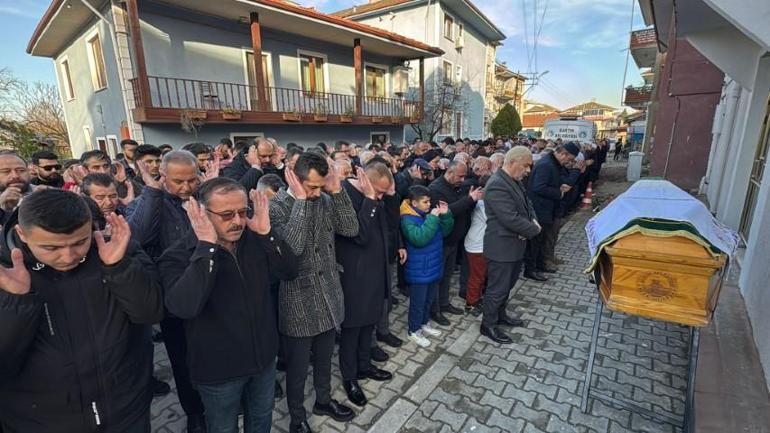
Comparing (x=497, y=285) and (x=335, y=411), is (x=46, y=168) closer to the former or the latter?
(x=335, y=411)

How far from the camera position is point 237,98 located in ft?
37.0

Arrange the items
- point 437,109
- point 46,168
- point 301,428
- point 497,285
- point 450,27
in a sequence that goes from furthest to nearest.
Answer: point 450,27 → point 437,109 → point 46,168 → point 497,285 → point 301,428

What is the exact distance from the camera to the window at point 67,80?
42.8 ft

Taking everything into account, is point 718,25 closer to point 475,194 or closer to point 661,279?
point 475,194

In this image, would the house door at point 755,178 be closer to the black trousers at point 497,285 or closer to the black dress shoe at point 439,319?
the black trousers at point 497,285

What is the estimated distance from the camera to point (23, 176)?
126 inches

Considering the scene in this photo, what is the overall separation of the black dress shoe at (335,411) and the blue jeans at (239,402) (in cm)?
60

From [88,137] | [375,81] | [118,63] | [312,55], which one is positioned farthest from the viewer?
[375,81]

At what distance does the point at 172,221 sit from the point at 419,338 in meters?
2.58

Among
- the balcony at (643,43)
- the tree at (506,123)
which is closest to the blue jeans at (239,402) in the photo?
the balcony at (643,43)

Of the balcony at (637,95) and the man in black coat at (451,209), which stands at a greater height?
the balcony at (637,95)

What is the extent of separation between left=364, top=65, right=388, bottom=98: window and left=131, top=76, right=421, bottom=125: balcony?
0.86 m

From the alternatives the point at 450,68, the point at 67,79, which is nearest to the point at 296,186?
the point at 67,79

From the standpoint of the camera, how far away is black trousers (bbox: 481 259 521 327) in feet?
12.2
